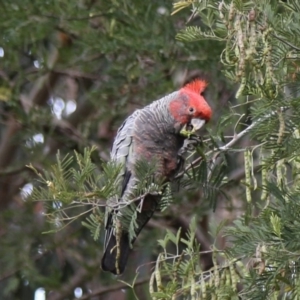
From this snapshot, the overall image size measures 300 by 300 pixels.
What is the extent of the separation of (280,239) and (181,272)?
0.34 meters

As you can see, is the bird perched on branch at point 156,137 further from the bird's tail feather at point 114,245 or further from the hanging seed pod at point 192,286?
the hanging seed pod at point 192,286

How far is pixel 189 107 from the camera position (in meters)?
2.82

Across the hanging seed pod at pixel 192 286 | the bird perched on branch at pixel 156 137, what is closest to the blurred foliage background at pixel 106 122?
the hanging seed pod at pixel 192 286

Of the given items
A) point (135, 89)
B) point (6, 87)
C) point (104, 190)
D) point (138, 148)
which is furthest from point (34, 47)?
point (104, 190)

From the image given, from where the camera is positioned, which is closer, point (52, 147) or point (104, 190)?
point (104, 190)

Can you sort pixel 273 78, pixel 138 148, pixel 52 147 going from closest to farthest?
pixel 273 78, pixel 138 148, pixel 52 147

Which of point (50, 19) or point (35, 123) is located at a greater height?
point (50, 19)

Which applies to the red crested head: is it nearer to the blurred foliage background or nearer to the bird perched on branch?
the bird perched on branch

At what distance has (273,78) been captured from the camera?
1.89 m

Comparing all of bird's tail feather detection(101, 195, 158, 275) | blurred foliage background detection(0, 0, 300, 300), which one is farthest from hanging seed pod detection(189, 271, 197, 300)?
bird's tail feather detection(101, 195, 158, 275)

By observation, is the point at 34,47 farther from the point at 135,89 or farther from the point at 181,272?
the point at 181,272

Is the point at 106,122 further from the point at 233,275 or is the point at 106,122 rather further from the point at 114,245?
the point at 233,275

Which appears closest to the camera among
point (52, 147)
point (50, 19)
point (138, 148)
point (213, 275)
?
point (213, 275)

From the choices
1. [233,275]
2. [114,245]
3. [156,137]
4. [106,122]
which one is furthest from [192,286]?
[106,122]
